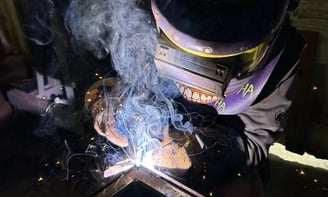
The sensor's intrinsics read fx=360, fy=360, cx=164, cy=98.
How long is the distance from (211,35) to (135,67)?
982 mm

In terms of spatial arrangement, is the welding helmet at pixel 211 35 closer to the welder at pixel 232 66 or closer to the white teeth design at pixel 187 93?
the welder at pixel 232 66

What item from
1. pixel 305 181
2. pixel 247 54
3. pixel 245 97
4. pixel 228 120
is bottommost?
pixel 305 181

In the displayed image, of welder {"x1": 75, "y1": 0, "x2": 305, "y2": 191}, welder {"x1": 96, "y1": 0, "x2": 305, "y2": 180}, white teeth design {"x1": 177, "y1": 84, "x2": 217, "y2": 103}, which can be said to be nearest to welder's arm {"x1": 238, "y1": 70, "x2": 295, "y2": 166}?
welder {"x1": 75, "y1": 0, "x2": 305, "y2": 191}

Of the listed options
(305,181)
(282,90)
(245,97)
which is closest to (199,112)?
(245,97)

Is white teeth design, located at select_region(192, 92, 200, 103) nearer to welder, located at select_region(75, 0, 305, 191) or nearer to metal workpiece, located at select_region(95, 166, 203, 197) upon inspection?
welder, located at select_region(75, 0, 305, 191)

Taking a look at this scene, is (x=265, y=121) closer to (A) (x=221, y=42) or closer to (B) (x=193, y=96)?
(B) (x=193, y=96)

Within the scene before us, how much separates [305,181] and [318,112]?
2.07 ft

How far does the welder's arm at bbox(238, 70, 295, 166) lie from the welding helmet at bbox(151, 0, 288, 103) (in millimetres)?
653

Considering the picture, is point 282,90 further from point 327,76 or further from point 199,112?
point 327,76

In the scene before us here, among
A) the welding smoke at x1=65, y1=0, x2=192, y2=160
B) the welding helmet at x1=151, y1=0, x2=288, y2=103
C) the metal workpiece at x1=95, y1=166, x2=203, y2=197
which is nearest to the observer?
the welding helmet at x1=151, y1=0, x2=288, y2=103

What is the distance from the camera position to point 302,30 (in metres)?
2.57

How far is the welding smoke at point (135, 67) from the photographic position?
2092 millimetres

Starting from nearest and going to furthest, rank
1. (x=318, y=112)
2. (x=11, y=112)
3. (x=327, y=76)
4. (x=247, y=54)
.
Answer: (x=247, y=54), (x=327, y=76), (x=318, y=112), (x=11, y=112)

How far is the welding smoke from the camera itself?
82.4 inches
